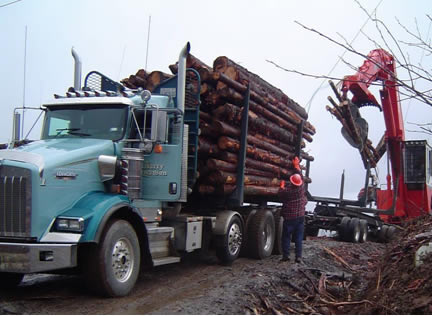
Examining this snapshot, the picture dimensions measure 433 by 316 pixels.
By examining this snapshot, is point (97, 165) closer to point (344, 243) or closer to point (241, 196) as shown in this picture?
point (241, 196)

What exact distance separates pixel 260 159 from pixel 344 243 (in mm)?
5263

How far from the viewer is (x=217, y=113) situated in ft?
32.9

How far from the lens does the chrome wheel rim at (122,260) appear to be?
6.88 meters

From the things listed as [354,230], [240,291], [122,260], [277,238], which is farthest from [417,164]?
[122,260]

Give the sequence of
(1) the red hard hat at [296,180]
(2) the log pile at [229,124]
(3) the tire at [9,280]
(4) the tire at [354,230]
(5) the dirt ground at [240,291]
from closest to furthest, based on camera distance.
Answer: (5) the dirt ground at [240,291]
(3) the tire at [9,280]
(2) the log pile at [229,124]
(1) the red hard hat at [296,180]
(4) the tire at [354,230]

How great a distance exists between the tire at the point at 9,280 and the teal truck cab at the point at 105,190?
16 millimetres

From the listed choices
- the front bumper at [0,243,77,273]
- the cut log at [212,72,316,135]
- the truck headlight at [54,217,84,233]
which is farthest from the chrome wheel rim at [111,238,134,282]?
the cut log at [212,72,316,135]

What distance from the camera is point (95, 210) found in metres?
6.58

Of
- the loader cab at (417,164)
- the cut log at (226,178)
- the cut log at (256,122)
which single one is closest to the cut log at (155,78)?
the cut log at (256,122)

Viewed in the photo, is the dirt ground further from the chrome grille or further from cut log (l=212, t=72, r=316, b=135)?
cut log (l=212, t=72, r=316, b=135)

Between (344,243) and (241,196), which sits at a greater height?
(241,196)

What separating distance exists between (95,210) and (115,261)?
82 centimetres

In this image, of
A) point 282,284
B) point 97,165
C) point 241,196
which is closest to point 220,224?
point 241,196

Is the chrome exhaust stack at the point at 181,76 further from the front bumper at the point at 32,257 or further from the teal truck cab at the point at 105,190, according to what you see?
the front bumper at the point at 32,257
